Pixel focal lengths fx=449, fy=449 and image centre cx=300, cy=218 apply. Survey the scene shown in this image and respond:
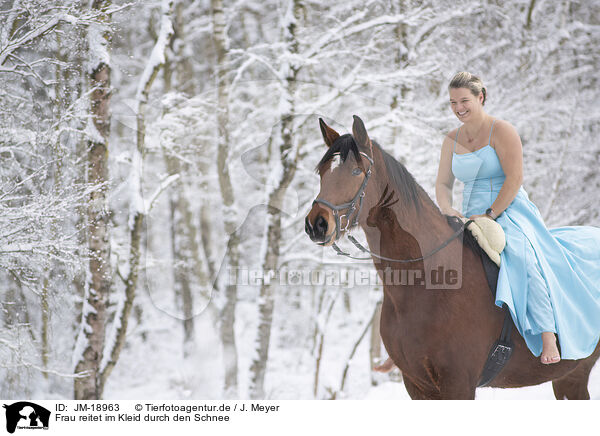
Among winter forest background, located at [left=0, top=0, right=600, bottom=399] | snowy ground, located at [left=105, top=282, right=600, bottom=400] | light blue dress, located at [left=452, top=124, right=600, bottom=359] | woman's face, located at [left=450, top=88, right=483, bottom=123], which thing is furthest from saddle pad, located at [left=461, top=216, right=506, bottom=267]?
snowy ground, located at [left=105, top=282, right=600, bottom=400]

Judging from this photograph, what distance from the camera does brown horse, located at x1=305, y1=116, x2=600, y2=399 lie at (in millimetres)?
1765

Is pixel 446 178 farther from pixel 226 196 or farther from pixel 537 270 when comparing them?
pixel 226 196

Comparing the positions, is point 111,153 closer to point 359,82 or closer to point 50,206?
point 50,206

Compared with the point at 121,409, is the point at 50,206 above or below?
above

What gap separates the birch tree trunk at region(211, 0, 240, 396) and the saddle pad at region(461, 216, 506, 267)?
1.89 meters

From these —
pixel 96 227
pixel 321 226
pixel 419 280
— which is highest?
pixel 321 226

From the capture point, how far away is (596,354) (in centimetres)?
226

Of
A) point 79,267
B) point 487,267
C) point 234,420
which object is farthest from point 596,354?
point 79,267

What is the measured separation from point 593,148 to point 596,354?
2.76 meters

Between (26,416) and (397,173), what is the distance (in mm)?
2320

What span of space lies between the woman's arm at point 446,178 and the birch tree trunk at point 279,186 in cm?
A: 157

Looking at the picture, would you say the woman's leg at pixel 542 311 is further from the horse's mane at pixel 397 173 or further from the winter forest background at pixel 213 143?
the winter forest background at pixel 213 143

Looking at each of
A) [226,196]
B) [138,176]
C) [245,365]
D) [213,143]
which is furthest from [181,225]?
[245,365]

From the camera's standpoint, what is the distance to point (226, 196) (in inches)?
155
